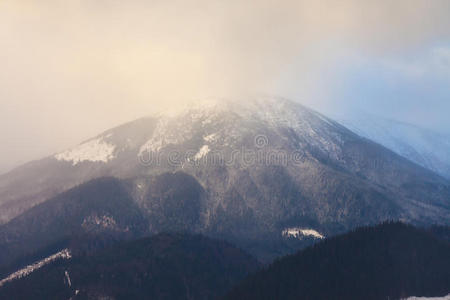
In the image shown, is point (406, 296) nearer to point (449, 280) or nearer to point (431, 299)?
point (431, 299)

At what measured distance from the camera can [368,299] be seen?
199125 mm

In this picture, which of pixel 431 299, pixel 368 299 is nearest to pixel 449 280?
pixel 431 299

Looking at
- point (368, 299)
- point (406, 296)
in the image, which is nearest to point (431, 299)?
point (406, 296)

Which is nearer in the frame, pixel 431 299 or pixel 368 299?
pixel 431 299

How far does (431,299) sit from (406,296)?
10040 millimetres

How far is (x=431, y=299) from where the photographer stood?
18475 centimetres

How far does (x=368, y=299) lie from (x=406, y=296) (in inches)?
674

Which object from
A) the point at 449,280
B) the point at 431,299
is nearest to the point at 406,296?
the point at 431,299

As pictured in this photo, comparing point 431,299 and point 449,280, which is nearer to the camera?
point 431,299

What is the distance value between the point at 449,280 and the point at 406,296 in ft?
86.2

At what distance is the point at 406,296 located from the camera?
623 feet

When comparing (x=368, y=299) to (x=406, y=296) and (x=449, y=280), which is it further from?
(x=449, y=280)

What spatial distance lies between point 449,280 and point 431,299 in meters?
21.8
